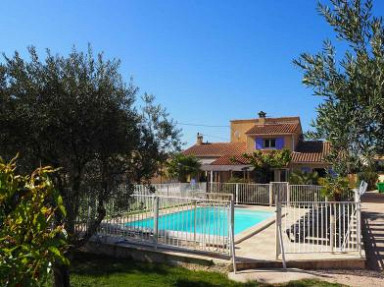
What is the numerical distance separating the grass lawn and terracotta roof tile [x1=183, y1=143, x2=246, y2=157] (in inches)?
1339

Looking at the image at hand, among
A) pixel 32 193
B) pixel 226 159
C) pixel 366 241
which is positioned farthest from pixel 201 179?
pixel 32 193

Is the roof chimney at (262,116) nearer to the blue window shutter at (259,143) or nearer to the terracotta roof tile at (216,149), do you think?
the terracotta roof tile at (216,149)

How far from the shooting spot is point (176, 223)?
1210 cm

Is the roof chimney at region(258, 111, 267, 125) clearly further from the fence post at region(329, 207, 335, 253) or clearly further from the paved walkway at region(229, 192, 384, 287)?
the fence post at region(329, 207, 335, 253)

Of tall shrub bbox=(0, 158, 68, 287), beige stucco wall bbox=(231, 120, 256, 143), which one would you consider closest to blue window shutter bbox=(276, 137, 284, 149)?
beige stucco wall bbox=(231, 120, 256, 143)

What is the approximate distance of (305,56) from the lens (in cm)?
547

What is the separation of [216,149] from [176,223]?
35466mm

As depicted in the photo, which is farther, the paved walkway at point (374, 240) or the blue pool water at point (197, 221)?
the paved walkway at point (374, 240)

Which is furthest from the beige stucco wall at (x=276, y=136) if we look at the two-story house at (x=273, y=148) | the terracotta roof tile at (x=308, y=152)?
the terracotta roof tile at (x=308, y=152)

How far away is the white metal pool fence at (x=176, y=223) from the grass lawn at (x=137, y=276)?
918 millimetres

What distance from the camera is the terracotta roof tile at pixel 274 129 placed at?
1496 inches

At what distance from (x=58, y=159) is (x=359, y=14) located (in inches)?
225

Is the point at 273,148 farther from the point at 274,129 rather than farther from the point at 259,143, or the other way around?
the point at 274,129

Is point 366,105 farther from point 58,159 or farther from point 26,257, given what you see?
point 58,159
